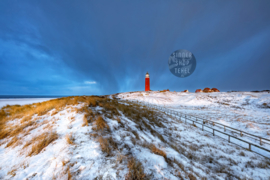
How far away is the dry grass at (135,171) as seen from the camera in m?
3.78

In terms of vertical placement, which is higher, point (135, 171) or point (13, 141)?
point (13, 141)

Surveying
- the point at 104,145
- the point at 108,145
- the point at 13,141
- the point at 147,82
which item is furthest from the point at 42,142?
the point at 147,82

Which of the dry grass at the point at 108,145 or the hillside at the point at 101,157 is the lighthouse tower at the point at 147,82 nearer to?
the hillside at the point at 101,157

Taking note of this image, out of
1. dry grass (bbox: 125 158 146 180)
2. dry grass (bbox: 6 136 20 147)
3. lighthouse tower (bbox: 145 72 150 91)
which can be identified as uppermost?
lighthouse tower (bbox: 145 72 150 91)

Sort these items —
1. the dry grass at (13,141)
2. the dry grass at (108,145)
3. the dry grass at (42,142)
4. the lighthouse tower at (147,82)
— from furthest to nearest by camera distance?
the lighthouse tower at (147,82) → the dry grass at (13,141) → the dry grass at (108,145) → the dry grass at (42,142)

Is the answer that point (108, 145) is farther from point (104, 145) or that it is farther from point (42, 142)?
point (42, 142)

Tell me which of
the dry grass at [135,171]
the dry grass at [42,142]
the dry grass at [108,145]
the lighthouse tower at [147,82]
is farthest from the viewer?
the lighthouse tower at [147,82]

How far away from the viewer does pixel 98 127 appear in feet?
23.7

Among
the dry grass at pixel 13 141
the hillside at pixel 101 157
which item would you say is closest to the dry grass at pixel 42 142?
the hillside at pixel 101 157

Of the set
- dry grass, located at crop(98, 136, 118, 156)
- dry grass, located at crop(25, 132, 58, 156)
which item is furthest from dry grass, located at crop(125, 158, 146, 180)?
dry grass, located at crop(25, 132, 58, 156)

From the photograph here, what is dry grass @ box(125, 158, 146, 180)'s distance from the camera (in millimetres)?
3775

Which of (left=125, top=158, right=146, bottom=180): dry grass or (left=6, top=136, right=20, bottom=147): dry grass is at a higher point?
(left=6, top=136, right=20, bottom=147): dry grass

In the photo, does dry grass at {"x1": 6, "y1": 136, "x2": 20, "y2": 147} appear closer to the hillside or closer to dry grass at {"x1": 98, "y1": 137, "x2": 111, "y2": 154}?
the hillside

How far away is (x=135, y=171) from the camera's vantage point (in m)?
4.00
